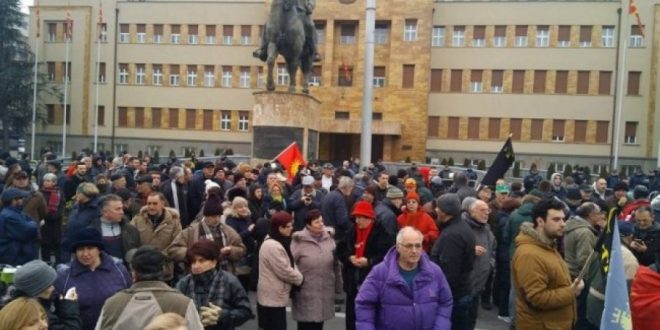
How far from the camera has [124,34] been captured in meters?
49.4

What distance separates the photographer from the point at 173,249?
638 cm

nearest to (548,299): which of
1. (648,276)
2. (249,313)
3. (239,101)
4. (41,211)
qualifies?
(648,276)

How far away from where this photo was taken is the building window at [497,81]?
44.7 metres

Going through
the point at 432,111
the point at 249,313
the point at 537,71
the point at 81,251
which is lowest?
the point at 249,313

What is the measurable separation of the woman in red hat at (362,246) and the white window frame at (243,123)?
137 feet

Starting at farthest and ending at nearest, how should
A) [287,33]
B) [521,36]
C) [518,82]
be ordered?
[518,82]
[521,36]
[287,33]

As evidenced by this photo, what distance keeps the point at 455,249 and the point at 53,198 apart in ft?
22.6

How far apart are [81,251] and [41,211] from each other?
486 centimetres

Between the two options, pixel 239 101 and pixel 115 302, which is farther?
pixel 239 101

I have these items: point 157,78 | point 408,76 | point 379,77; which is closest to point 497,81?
point 408,76

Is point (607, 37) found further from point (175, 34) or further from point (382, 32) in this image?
point (175, 34)

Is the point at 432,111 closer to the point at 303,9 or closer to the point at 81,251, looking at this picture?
the point at 303,9

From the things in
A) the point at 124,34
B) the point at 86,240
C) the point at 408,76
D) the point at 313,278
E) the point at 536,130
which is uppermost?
the point at 124,34

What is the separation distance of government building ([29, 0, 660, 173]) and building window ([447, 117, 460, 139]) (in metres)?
0.10
